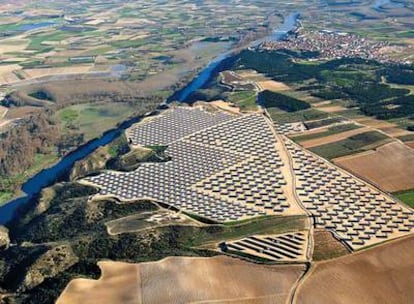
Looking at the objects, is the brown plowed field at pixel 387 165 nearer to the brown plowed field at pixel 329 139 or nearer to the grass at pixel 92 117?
the brown plowed field at pixel 329 139

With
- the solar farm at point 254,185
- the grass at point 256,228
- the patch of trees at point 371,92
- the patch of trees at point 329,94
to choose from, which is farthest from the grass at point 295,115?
the grass at point 256,228

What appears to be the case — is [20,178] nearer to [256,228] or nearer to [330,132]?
[256,228]

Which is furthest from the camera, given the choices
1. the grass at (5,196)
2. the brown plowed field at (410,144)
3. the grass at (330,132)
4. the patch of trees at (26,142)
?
the patch of trees at (26,142)

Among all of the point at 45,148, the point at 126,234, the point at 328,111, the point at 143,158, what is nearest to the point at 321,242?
the point at 126,234

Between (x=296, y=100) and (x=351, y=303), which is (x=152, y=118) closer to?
(x=296, y=100)

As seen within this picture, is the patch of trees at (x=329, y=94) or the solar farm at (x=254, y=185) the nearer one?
the solar farm at (x=254, y=185)
